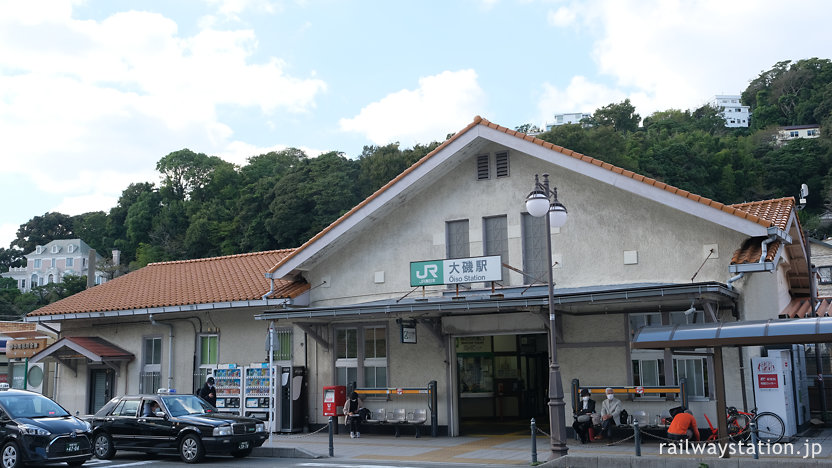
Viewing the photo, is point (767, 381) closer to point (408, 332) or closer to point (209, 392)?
point (408, 332)

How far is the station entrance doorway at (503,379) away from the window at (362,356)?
3.54m

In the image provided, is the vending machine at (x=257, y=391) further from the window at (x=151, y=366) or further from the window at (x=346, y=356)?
the window at (x=151, y=366)

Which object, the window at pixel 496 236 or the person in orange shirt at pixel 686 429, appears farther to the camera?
the window at pixel 496 236

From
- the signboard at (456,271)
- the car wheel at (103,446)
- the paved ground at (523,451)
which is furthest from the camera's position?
the signboard at (456,271)

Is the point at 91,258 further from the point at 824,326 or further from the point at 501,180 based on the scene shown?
the point at 824,326

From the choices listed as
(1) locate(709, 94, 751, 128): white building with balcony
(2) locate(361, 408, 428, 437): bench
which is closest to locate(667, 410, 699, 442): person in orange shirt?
(2) locate(361, 408, 428, 437): bench

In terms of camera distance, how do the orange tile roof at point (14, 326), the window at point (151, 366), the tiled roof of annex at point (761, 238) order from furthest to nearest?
the orange tile roof at point (14, 326) < the window at point (151, 366) < the tiled roof of annex at point (761, 238)

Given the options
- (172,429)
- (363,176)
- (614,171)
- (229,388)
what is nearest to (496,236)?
(614,171)

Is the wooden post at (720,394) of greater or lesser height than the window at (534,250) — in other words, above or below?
below

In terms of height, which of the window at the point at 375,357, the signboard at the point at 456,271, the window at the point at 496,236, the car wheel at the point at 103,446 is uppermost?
the window at the point at 496,236

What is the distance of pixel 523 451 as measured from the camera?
16.4 metres

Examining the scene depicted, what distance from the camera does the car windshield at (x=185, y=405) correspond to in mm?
16848

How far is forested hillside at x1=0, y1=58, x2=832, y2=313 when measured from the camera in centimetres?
6819

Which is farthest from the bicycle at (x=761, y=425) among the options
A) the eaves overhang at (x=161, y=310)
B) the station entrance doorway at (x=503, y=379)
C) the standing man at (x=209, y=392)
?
the standing man at (x=209, y=392)
